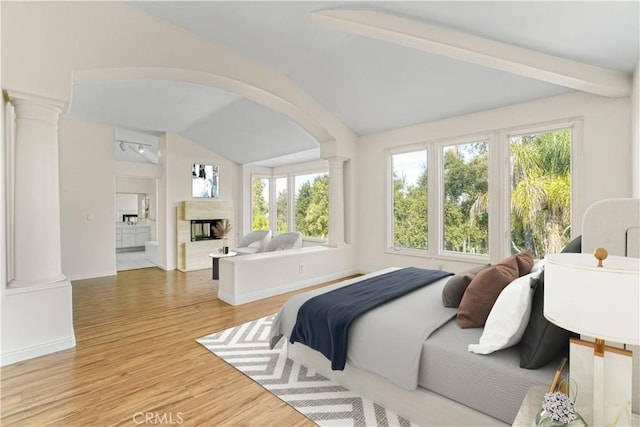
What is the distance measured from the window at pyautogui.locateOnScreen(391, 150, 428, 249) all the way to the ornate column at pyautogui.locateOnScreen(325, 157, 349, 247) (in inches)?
36.7

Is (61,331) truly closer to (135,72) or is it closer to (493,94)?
(135,72)

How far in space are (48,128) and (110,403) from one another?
7.95 ft

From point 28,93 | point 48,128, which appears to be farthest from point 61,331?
point 28,93

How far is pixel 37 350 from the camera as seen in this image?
A: 8.71 feet

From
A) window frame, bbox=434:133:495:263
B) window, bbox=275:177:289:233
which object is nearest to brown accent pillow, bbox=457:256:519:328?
window frame, bbox=434:133:495:263

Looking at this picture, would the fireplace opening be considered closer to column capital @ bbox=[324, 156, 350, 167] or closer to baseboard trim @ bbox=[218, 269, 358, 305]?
baseboard trim @ bbox=[218, 269, 358, 305]

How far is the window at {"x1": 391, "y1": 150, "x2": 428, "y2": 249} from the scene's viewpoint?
16.7 ft

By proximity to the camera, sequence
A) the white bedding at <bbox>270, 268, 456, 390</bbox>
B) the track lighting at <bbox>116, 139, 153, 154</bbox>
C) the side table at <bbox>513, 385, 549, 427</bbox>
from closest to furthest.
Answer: the side table at <bbox>513, 385, 549, 427</bbox> → the white bedding at <bbox>270, 268, 456, 390</bbox> → the track lighting at <bbox>116, 139, 153, 154</bbox>

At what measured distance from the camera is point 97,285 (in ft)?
16.7

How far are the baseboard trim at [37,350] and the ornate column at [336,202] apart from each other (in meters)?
3.82

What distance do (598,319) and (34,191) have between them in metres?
3.82

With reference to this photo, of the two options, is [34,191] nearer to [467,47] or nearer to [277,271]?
[277,271]

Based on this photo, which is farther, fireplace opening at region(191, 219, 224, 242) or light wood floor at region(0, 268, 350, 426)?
fireplace opening at region(191, 219, 224, 242)

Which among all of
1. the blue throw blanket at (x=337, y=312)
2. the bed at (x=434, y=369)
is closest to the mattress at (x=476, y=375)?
the bed at (x=434, y=369)
